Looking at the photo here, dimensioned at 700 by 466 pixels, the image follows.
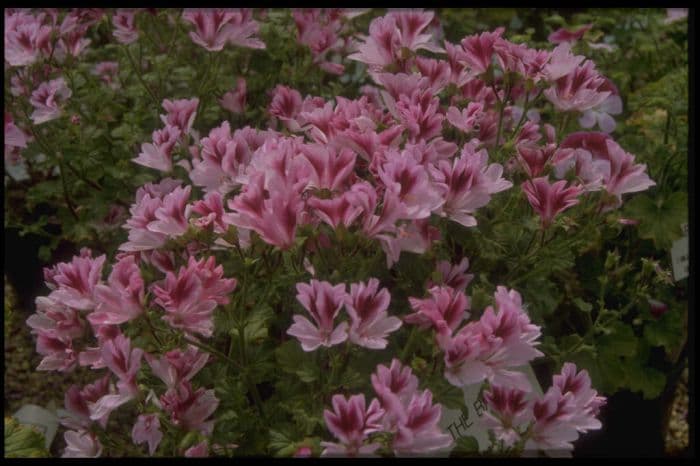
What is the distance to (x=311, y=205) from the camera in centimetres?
90

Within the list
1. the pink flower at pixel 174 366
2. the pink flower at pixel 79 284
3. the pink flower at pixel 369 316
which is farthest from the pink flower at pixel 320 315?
the pink flower at pixel 79 284

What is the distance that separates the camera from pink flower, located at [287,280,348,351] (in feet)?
2.85

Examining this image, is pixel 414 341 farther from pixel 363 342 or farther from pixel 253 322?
pixel 253 322

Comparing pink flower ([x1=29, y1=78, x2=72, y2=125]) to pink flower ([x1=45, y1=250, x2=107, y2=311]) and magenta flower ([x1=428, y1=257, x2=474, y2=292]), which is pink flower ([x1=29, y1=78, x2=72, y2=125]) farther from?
magenta flower ([x1=428, y1=257, x2=474, y2=292])

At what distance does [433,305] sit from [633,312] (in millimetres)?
947

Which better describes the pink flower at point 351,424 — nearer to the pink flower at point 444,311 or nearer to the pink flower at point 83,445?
the pink flower at point 444,311

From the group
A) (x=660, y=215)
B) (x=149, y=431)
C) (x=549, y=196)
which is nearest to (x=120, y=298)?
(x=149, y=431)

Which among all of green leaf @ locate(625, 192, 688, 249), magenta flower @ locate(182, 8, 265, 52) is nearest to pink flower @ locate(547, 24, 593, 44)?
green leaf @ locate(625, 192, 688, 249)

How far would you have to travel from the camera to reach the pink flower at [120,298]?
2.96 feet

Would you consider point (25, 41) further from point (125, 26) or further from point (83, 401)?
point (83, 401)

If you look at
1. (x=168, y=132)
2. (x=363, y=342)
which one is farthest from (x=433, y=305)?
(x=168, y=132)

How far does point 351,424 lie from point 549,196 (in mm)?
420

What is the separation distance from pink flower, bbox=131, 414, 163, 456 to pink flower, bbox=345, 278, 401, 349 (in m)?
0.29

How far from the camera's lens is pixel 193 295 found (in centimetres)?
→ 90
